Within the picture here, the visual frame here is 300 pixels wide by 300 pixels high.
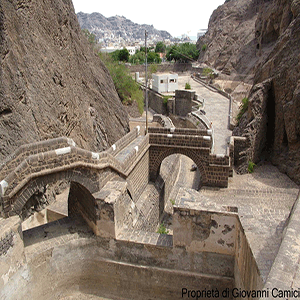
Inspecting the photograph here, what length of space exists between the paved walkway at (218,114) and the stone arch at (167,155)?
289 cm

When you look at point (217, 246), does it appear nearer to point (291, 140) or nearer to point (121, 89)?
point (291, 140)

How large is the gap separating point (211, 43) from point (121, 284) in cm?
5724

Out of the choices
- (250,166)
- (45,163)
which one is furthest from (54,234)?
(250,166)

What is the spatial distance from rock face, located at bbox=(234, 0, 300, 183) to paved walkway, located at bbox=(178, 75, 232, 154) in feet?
4.68

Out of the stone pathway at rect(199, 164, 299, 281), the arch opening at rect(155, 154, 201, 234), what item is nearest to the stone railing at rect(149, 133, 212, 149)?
the arch opening at rect(155, 154, 201, 234)

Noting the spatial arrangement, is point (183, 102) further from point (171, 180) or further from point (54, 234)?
point (54, 234)

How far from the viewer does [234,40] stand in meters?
51.4

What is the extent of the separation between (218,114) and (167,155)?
13.5m

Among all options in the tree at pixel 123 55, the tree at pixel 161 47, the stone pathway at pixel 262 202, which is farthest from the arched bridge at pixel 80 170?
the tree at pixel 161 47

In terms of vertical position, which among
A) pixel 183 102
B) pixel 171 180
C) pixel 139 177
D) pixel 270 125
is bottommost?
pixel 171 180

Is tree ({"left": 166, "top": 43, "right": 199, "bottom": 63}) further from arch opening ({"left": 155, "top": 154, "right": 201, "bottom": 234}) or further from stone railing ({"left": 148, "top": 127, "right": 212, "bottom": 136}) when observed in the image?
stone railing ({"left": 148, "top": 127, "right": 212, "bottom": 136})

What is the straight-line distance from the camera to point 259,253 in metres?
6.10

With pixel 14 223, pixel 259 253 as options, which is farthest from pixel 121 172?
pixel 259 253

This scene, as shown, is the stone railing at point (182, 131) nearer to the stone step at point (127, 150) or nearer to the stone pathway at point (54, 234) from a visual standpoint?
the stone step at point (127, 150)
